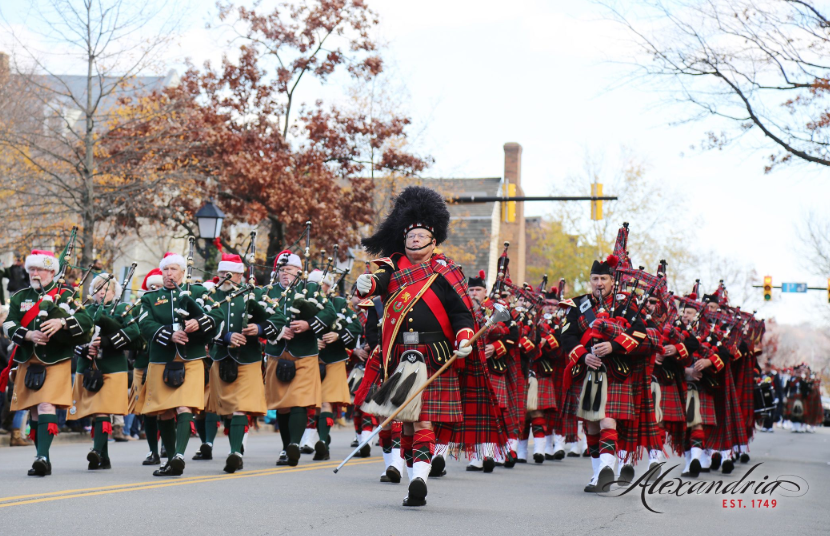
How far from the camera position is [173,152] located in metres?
20.8

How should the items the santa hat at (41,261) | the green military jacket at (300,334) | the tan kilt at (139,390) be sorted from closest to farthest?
1. the santa hat at (41,261)
2. the tan kilt at (139,390)
3. the green military jacket at (300,334)

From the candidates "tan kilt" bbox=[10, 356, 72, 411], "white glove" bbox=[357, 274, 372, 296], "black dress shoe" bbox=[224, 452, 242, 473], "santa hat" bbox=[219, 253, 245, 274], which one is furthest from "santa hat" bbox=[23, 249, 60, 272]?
"white glove" bbox=[357, 274, 372, 296]

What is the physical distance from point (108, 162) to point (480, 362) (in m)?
13.5

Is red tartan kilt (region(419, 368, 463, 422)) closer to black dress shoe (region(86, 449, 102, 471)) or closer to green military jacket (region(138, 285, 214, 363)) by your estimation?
green military jacket (region(138, 285, 214, 363))

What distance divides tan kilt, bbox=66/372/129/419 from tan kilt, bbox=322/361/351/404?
288cm

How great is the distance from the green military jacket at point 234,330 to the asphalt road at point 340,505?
1.14m

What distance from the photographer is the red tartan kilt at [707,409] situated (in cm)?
1233

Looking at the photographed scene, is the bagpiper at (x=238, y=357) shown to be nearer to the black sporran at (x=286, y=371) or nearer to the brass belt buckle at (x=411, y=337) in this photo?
the black sporran at (x=286, y=371)

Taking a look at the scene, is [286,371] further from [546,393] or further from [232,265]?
[546,393]

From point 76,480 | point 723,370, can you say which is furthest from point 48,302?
point 723,370

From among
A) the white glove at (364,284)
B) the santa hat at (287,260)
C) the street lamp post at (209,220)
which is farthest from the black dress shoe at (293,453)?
→ the street lamp post at (209,220)

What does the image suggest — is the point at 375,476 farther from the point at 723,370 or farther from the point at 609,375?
the point at 723,370

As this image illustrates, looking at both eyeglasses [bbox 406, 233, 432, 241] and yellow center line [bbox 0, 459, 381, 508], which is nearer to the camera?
yellow center line [bbox 0, 459, 381, 508]

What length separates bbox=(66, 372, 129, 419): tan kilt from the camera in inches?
386
